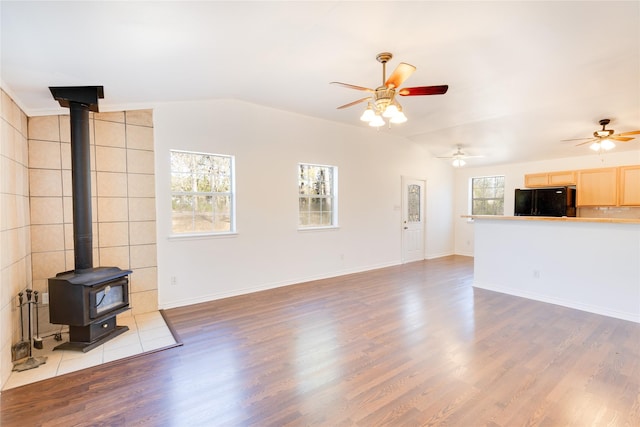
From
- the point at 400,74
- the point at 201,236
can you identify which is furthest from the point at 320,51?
the point at 201,236

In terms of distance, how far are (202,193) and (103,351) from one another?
84.4 inches

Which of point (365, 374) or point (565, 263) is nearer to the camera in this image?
point (365, 374)

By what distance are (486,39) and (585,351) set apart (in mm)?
2918

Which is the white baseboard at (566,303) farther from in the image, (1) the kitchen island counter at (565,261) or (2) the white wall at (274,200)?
(2) the white wall at (274,200)

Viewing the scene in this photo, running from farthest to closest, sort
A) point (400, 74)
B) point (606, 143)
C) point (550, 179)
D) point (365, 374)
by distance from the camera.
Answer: point (550, 179)
point (606, 143)
point (400, 74)
point (365, 374)

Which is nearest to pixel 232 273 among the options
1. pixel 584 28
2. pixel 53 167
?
pixel 53 167

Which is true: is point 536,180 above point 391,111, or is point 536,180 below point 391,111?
below

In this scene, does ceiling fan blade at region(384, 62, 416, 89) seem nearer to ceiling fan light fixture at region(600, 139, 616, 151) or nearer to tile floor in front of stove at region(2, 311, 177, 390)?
tile floor in front of stove at region(2, 311, 177, 390)

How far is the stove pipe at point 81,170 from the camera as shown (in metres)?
2.83

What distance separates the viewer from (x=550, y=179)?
642 cm

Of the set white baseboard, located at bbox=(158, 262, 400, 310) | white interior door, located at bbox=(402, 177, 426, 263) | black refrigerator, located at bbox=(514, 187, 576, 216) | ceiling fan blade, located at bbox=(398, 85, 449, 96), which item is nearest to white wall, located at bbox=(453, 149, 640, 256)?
black refrigerator, located at bbox=(514, 187, 576, 216)

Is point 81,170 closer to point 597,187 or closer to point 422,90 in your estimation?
point 422,90

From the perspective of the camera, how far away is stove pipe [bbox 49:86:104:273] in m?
2.83

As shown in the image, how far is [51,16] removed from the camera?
5.57ft
